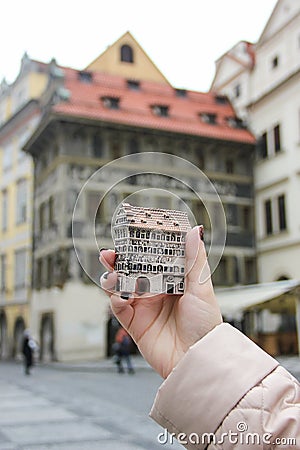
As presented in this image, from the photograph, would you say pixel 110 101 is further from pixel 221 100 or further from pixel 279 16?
pixel 279 16

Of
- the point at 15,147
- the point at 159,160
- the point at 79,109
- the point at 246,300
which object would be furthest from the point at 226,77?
the point at 159,160

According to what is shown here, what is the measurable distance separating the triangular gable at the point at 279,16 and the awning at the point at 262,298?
12758mm

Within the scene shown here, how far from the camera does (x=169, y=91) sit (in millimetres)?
32750

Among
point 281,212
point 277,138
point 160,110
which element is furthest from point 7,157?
point 281,212

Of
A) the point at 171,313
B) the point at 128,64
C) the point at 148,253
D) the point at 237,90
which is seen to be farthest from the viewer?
the point at 128,64

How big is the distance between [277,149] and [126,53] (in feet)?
38.9

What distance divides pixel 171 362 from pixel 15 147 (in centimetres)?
3273

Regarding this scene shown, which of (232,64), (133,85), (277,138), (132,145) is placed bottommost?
(132,145)

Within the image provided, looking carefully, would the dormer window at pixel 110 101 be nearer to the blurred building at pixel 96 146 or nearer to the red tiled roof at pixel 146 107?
the blurred building at pixel 96 146

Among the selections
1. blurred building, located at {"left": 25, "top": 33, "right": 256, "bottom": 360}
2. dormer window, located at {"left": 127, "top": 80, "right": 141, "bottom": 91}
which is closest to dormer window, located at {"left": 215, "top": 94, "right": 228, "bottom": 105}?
blurred building, located at {"left": 25, "top": 33, "right": 256, "bottom": 360}

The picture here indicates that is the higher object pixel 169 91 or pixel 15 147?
pixel 169 91

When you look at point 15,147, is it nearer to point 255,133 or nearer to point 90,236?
point 255,133

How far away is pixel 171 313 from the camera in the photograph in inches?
70.0

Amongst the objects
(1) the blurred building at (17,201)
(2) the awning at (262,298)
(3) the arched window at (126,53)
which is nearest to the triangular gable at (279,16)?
(3) the arched window at (126,53)
